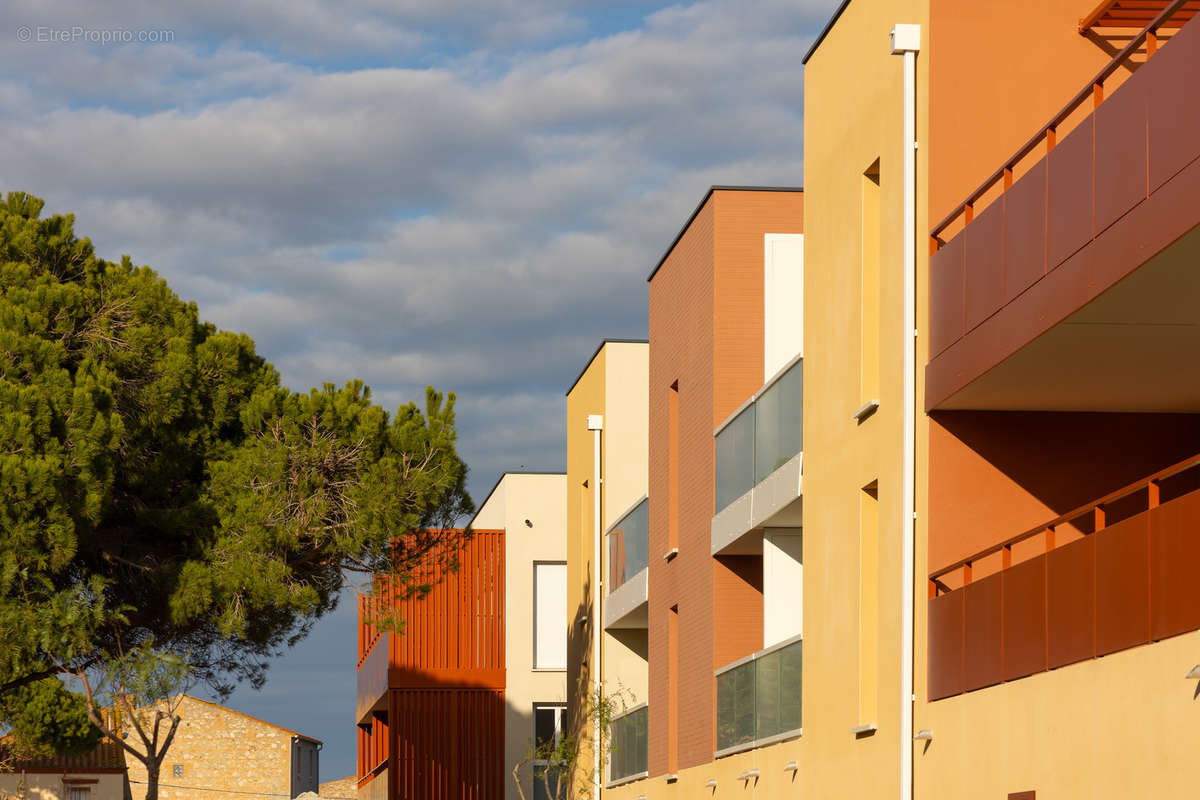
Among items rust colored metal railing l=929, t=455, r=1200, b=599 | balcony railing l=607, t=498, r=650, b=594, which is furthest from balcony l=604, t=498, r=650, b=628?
rust colored metal railing l=929, t=455, r=1200, b=599

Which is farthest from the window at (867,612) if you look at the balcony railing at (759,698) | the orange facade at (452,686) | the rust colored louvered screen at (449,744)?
the rust colored louvered screen at (449,744)

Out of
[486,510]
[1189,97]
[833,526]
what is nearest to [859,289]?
[833,526]

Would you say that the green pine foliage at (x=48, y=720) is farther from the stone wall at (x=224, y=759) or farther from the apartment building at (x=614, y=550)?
the apartment building at (x=614, y=550)

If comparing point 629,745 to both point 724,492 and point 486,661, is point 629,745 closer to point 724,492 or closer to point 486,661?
point 724,492

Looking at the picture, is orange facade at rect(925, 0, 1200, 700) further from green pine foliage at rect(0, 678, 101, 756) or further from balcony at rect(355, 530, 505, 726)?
green pine foliage at rect(0, 678, 101, 756)

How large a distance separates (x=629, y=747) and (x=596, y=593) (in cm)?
325

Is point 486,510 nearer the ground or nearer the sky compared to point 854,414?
nearer the sky

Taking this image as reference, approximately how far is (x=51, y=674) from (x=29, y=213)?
6.12m

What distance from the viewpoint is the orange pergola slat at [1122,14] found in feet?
42.3

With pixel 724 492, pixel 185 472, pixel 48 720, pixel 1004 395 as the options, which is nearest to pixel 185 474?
pixel 185 472

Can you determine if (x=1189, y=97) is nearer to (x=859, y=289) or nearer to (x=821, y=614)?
(x=859, y=289)

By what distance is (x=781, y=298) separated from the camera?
19.7 m

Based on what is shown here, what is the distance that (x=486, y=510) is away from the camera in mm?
40312

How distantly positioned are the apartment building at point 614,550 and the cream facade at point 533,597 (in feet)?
25.6
